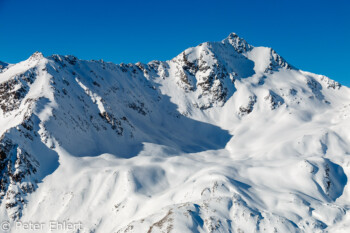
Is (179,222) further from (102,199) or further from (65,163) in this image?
(65,163)

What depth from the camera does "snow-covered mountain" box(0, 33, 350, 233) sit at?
5481 cm

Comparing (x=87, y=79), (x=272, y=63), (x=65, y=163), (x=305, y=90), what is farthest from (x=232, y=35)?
(x=65, y=163)

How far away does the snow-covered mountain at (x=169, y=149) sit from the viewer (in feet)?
180

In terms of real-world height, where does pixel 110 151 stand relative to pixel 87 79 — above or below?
below

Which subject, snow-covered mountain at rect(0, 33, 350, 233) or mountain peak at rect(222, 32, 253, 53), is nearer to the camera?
snow-covered mountain at rect(0, 33, 350, 233)

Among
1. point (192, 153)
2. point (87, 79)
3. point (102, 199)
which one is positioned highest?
point (87, 79)

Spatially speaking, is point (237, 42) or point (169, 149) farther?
point (237, 42)

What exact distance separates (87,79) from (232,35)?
8048 cm

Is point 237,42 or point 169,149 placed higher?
point 237,42

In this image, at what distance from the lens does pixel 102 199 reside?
6372cm

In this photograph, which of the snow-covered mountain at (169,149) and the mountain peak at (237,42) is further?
the mountain peak at (237,42)

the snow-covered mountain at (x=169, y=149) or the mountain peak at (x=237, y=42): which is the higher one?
the mountain peak at (x=237, y=42)

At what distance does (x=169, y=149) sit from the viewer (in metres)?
86.7

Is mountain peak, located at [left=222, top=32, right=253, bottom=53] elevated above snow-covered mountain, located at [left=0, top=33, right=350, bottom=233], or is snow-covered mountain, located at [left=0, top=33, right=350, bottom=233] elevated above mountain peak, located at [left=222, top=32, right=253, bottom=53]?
mountain peak, located at [left=222, top=32, right=253, bottom=53]
